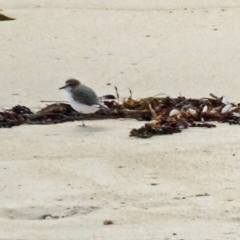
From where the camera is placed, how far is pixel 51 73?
7.51 meters

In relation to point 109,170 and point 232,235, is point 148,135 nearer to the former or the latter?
point 109,170

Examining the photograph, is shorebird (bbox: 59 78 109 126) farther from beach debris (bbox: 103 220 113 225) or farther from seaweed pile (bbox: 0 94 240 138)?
beach debris (bbox: 103 220 113 225)

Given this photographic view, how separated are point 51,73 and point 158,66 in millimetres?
936

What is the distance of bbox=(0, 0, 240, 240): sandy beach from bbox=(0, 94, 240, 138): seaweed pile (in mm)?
107

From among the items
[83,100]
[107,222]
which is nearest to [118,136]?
[83,100]

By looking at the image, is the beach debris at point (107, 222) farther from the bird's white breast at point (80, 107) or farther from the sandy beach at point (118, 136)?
the bird's white breast at point (80, 107)

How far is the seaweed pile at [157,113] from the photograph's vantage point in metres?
6.07

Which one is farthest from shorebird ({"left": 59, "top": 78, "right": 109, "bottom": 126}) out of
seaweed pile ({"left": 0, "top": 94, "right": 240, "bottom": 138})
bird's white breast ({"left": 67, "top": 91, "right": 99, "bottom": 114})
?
seaweed pile ({"left": 0, "top": 94, "right": 240, "bottom": 138})

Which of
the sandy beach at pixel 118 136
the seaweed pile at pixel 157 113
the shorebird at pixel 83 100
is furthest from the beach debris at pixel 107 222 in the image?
the shorebird at pixel 83 100

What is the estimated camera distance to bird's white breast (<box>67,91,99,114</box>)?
632 cm

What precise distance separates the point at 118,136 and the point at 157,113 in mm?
677

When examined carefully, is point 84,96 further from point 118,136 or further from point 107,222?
point 107,222

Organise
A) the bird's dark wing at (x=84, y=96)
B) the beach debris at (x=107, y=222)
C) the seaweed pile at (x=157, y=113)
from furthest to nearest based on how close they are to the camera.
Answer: the bird's dark wing at (x=84, y=96) → the seaweed pile at (x=157, y=113) → the beach debris at (x=107, y=222)

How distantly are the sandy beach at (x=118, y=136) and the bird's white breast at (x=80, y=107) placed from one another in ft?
0.40
